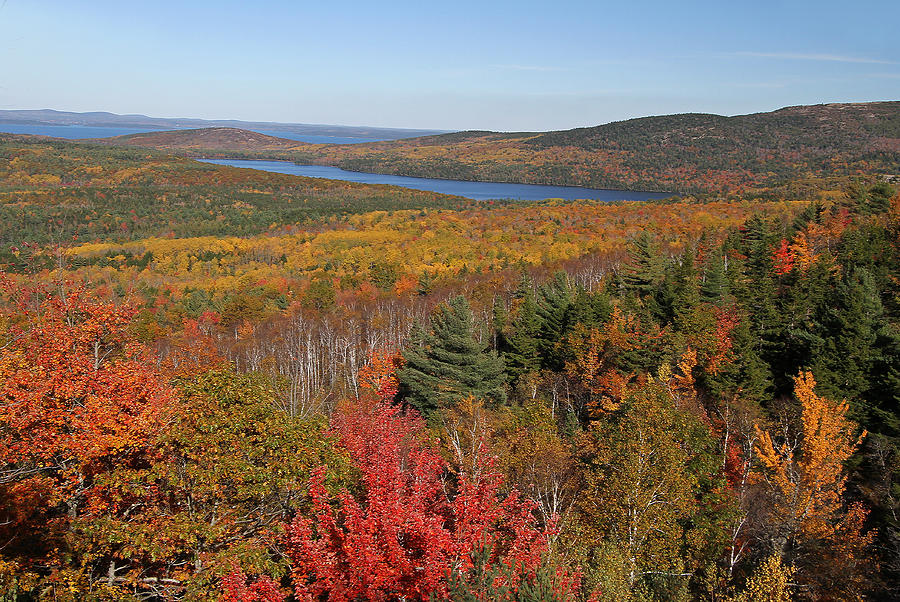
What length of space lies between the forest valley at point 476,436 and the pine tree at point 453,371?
21 centimetres

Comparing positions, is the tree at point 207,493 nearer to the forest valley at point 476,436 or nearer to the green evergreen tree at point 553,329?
the forest valley at point 476,436

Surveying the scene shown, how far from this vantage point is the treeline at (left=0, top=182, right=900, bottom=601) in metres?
10.9

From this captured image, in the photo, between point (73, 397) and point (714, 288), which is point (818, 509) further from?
point (73, 397)

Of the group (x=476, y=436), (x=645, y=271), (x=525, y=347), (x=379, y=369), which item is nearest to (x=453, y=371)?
(x=525, y=347)

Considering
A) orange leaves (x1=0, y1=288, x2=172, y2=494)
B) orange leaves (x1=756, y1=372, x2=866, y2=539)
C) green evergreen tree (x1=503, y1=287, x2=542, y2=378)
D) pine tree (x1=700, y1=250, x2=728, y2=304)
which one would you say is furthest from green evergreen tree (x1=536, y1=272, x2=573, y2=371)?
orange leaves (x1=0, y1=288, x2=172, y2=494)

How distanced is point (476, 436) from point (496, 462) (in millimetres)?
2276

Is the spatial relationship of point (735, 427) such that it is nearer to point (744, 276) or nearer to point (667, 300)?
point (667, 300)

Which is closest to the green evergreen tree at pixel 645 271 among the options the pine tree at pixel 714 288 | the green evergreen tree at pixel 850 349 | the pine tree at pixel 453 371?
the pine tree at pixel 714 288

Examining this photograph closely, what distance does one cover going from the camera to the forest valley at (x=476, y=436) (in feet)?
36.2

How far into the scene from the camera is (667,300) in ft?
139

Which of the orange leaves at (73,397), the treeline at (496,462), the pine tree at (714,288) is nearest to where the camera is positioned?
the orange leaves at (73,397)

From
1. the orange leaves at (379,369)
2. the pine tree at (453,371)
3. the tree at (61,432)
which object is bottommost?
the orange leaves at (379,369)

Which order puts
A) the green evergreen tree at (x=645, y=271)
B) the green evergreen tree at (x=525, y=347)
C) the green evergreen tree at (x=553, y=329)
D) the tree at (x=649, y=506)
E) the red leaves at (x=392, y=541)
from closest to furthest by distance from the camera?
1. the red leaves at (x=392, y=541)
2. the tree at (x=649, y=506)
3. the green evergreen tree at (x=525, y=347)
4. the green evergreen tree at (x=553, y=329)
5. the green evergreen tree at (x=645, y=271)

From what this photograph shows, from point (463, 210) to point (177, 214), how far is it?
69.2m
